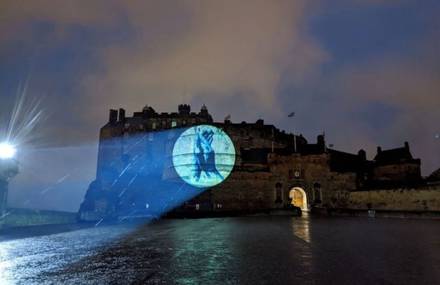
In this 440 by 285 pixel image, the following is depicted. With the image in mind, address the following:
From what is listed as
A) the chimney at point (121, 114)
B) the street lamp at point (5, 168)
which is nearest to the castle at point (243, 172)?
the chimney at point (121, 114)

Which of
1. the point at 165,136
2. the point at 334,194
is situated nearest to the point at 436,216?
the point at 334,194

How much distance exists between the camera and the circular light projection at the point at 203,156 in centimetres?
4778

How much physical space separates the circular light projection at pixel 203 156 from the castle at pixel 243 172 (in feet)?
6.34

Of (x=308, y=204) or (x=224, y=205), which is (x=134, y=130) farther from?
(x=308, y=204)

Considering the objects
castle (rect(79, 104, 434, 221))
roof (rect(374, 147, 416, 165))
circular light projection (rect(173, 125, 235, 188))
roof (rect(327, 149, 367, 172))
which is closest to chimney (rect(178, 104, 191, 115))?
castle (rect(79, 104, 434, 221))

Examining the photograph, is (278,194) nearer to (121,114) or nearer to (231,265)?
(121,114)

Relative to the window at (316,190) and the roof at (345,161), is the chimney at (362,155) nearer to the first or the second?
the roof at (345,161)

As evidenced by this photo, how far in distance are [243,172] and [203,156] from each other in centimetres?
860

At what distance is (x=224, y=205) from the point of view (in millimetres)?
44094

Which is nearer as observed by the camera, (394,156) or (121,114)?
(394,156)

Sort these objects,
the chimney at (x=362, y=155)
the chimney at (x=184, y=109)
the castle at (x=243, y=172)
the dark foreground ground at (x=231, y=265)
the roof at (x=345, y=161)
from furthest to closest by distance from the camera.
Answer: the chimney at (x=184, y=109), the chimney at (x=362, y=155), the roof at (x=345, y=161), the castle at (x=243, y=172), the dark foreground ground at (x=231, y=265)

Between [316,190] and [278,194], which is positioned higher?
[316,190]

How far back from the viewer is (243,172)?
45.3 metres

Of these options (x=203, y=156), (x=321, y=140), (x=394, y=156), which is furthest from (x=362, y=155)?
(x=203, y=156)
